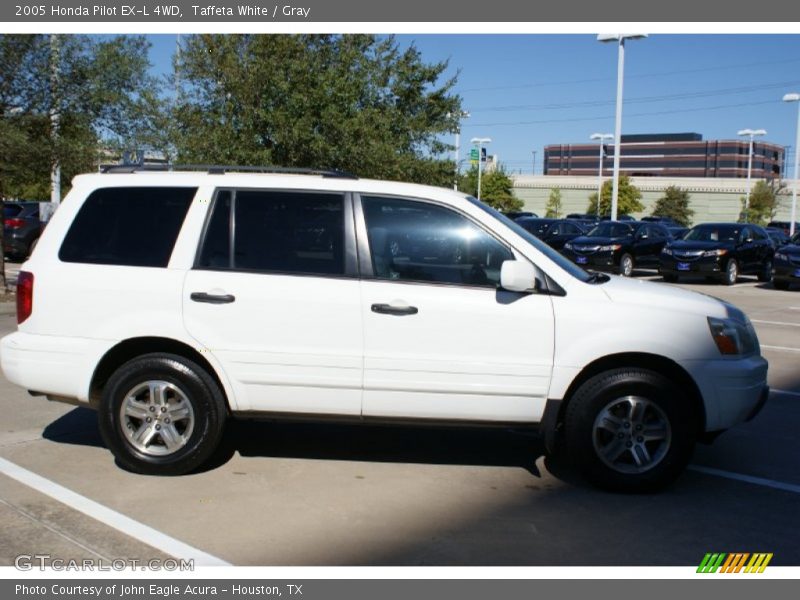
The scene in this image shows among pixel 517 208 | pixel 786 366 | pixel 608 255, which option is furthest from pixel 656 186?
pixel 786 366

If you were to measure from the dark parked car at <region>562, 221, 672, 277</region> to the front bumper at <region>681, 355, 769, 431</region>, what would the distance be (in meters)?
19.3

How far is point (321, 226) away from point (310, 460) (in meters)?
1.68

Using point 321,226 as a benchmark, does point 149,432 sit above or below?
below

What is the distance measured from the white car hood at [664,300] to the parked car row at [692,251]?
1713cm

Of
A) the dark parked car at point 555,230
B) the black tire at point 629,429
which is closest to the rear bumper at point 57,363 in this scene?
the black tire at point 629,429

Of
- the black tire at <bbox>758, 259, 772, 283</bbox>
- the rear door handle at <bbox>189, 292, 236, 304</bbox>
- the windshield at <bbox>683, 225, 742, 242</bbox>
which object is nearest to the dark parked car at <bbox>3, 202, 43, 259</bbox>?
the windshield at <bbox>683, 225, 742, 242</bbox>

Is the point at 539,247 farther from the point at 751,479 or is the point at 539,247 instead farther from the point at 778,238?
the point at 778,238

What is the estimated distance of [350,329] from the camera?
5.21 m

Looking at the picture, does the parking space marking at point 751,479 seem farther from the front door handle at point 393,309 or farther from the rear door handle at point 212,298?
the rear door handle at point 212,298

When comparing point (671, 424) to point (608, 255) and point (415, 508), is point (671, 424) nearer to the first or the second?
point (415, 508)

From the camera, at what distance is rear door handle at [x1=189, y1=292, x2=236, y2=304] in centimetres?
529

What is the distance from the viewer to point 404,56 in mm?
21016

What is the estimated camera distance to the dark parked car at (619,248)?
2448 centimetres

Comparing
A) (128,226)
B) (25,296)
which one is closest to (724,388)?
(128,226)
